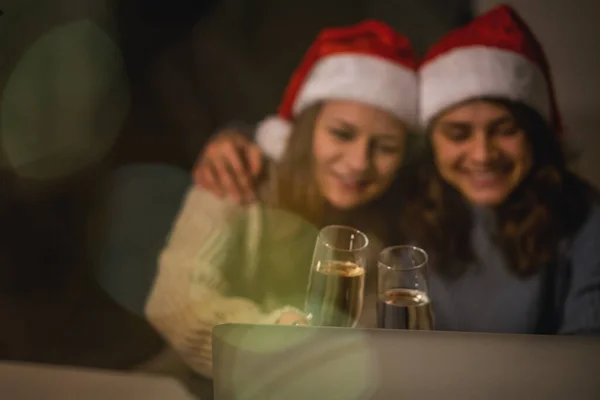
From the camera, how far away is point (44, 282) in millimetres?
1181

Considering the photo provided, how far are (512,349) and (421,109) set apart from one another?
0.44 m

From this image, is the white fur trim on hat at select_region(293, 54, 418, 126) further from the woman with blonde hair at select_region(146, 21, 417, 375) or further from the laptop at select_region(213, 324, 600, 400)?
the laptop at select_region(213, 324, 600, 400)

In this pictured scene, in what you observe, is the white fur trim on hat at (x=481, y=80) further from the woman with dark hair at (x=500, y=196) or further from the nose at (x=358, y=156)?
the nose at (x=358, y=156)

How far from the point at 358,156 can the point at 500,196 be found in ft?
0.86

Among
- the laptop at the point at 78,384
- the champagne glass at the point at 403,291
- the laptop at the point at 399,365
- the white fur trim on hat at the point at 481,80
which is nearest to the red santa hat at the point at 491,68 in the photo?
the white fur trim on hat at the point at 481,80

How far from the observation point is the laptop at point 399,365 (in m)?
0.90

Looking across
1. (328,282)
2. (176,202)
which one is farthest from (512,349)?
(176,202)

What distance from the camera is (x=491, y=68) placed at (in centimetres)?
110

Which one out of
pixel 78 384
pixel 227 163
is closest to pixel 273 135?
pixel 227 163

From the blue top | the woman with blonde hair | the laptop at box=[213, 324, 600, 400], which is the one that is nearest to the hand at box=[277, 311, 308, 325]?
the woman with blonde hair

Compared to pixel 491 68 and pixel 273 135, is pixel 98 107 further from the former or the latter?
pixel 491 68

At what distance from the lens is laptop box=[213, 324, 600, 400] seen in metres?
0.90

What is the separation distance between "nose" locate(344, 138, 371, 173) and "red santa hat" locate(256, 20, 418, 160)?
0.25 feet

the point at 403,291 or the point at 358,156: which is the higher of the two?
the point at 358,156
